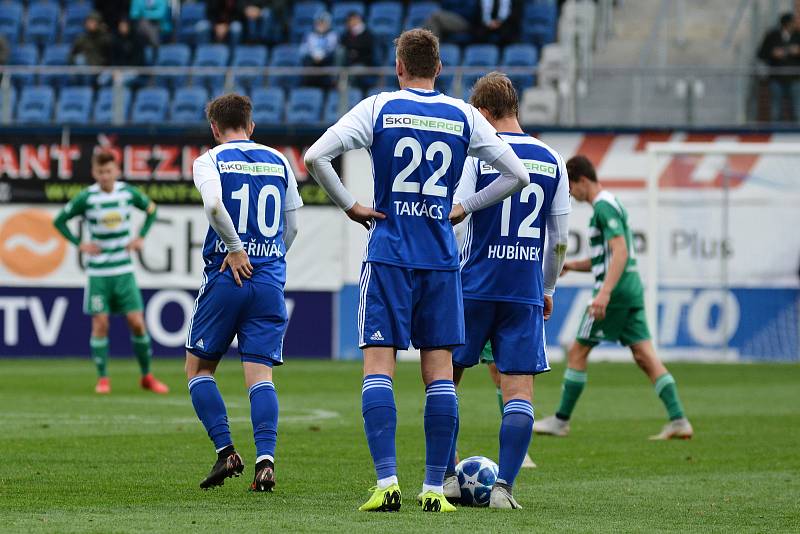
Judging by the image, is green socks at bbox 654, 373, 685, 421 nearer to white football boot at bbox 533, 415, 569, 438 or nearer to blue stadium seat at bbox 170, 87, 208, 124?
white football boot at bbox 533, 415, 569, 438

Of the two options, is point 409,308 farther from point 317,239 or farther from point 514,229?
point 317,239

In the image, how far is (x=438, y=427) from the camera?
6.89 metres

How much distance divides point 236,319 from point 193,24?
18.8 metres

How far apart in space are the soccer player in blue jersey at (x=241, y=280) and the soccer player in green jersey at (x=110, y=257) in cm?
738

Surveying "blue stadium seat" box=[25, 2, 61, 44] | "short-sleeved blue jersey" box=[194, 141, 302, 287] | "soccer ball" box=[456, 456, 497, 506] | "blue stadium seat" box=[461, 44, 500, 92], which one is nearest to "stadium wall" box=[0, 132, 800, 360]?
"blue stadium seat" box=[461, 44, 500, 92]

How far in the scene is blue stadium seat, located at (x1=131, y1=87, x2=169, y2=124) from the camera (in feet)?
75.8

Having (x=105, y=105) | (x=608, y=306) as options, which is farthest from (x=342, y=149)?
Result: (x=105, y=105)

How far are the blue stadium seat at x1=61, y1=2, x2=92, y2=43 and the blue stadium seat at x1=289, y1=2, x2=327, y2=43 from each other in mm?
3816

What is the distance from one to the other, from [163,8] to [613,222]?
16.0 m

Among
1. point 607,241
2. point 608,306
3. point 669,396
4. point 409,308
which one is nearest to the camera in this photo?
point 409,308

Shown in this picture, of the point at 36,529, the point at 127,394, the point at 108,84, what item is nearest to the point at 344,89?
the point at 108,84

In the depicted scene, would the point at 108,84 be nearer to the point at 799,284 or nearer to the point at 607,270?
the point at 799,284

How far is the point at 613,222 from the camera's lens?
11.0 m

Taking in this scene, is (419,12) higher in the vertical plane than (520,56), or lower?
higher
